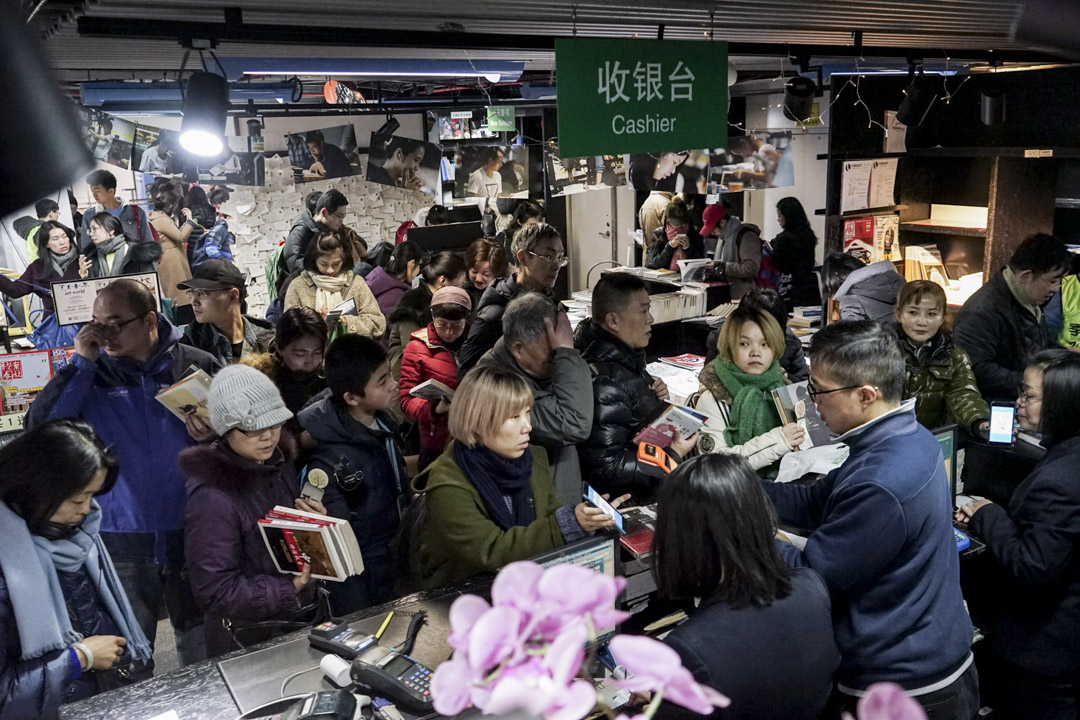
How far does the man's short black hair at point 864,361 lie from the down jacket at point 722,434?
856mm

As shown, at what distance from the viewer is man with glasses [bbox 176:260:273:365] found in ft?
14.1

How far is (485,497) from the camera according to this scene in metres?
2.68

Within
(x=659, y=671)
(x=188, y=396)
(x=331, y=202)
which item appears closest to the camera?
(x=659, y=671)

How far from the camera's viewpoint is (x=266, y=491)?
2.82 m

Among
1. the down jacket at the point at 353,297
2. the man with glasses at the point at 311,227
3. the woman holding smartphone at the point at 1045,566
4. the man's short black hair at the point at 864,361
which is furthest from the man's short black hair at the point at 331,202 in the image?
the woman holding smartphone at the point at 1045,566

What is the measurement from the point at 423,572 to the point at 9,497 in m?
1.21

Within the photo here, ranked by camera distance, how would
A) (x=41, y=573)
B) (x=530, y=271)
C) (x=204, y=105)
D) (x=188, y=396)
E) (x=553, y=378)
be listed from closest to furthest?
(x=41, y=573), (x=188, y=396), (x=553, y=378), (x=204, y=105), (x=530, y=271)

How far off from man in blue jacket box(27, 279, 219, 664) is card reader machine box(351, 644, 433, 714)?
1621mm

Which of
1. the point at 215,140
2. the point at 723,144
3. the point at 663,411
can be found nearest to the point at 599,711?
the point at 663,411

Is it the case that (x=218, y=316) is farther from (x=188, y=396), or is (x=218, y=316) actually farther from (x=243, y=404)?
(x=243, y=404)

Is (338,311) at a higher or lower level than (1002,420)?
higher

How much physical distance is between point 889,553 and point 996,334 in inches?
112

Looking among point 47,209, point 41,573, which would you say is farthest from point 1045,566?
point 47,209

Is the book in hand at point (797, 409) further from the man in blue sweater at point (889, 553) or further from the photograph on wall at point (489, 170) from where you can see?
the photograph on wall at point (489, 170)
